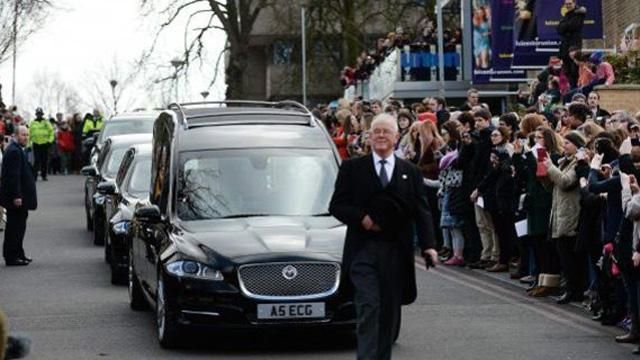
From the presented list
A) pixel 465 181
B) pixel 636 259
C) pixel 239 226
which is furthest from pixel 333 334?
pixel 465 181

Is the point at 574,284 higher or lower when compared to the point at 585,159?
lower

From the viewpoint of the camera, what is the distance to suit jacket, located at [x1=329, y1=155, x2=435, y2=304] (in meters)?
12.1

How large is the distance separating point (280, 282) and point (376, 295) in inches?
82.1

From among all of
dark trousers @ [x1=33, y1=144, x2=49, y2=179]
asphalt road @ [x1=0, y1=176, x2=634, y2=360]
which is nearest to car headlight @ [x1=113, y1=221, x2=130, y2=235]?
asphalt road @ [x1=0, y1=176, x2=634, y2=360]

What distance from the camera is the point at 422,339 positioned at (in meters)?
15.0

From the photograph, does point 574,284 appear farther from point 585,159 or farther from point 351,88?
point 351,88

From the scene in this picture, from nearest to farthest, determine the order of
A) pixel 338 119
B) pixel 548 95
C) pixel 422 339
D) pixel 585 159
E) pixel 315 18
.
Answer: pixel 422 339
pixel 585 159
pixel 548 95
pixel 338 119
pixel 315 18

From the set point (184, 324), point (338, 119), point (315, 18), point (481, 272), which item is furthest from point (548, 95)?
point (315, 18)

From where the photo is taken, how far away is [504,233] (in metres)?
21.0

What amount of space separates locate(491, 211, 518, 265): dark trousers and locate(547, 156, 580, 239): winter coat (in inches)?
127

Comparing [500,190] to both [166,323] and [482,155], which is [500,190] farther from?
[166,323]

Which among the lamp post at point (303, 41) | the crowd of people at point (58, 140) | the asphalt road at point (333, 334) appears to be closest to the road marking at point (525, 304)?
the asphalt road at point (333, 334)

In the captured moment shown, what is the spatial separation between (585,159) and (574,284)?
1.43 metres

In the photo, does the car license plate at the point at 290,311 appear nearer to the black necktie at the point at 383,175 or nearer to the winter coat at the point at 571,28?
the black necktie at the point at 383,175
